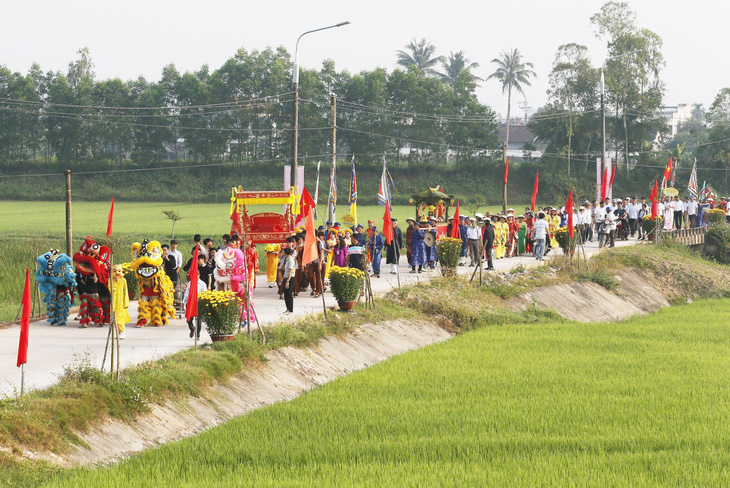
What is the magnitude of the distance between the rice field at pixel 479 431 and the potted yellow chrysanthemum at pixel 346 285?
2.25 m

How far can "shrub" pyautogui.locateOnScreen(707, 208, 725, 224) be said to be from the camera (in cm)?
4072

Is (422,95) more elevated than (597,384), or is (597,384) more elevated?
(422,95)

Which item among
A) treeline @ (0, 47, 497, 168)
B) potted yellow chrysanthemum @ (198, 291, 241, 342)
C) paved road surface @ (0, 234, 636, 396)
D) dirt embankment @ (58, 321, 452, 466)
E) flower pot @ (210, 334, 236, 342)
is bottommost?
dirt embankment @ (58, 321, 452, 466)

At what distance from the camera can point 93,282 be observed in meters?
16.0

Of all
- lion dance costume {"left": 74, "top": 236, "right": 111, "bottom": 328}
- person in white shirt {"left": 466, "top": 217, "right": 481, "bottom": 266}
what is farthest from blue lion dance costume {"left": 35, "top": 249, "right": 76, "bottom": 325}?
person in white shirt {"left": 466, "top": 217, "right": 481, "bottom": 266}

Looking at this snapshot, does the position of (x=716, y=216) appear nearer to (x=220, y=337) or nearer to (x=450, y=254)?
(x=450, y=254)

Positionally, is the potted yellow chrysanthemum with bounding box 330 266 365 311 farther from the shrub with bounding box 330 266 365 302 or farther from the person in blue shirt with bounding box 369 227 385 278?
the person in blue shirt with bounding box 369 227 385 278

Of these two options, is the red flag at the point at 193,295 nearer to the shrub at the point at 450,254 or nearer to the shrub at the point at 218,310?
the shrub at the point at 218,310

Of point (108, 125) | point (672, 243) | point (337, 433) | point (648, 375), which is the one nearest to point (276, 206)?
point (648, 375)

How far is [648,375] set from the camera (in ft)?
49.2

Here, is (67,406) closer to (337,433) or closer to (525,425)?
(337,433)

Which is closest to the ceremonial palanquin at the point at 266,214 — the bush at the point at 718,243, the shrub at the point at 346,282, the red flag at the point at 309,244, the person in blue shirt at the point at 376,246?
the person in blue shirt at the point at 376,246

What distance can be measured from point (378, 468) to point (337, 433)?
1.49m

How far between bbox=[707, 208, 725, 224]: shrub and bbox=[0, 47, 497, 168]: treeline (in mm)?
30134
